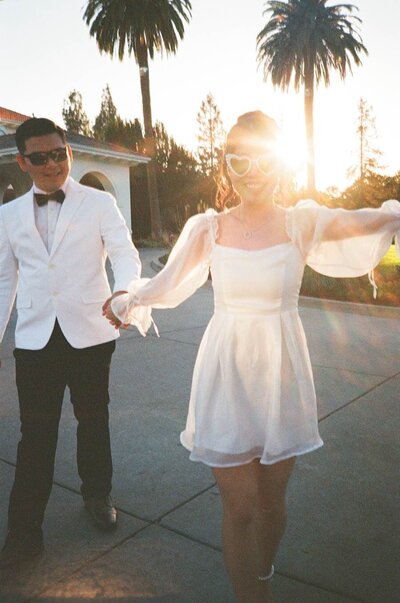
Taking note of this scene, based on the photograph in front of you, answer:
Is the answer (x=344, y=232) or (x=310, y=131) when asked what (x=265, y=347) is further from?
(x=310, y=131)

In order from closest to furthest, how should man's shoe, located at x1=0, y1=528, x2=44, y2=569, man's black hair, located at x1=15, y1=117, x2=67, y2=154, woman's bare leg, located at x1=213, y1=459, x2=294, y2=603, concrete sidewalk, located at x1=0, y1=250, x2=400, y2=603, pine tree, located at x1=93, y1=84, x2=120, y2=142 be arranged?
woman's bare leg, located at x1=213, y1=459, x2=294, y2=603 → concrete sidewalk, located at x1=0, y1=250, x2=400, y2=603 → man's shoe, located at x1=0, y1=528, x2=44, y2=569 → man's black hair, located at x1=15, y1=117, x2=67, y2=154 → pine tree, located at x1=93, y1=84, x2=120, y2=142

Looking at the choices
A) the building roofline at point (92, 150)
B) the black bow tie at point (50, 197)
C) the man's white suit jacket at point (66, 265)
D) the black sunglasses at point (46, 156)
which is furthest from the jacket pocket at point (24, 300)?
the building roofline at point (92, 150)

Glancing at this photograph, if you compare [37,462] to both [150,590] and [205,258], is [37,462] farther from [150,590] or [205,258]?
[205,258]

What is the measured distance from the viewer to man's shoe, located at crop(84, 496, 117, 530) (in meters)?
2.96

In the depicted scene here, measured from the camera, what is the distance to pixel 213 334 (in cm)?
226

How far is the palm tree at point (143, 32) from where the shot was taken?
2595 cm

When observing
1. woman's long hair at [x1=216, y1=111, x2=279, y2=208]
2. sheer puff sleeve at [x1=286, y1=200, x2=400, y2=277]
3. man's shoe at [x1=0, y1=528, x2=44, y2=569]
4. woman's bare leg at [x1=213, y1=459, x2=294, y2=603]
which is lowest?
man's shoe at [x1=0, y1=528, x2=44, y2=569]

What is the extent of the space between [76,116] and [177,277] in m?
57.3

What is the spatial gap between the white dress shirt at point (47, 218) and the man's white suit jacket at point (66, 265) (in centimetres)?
4

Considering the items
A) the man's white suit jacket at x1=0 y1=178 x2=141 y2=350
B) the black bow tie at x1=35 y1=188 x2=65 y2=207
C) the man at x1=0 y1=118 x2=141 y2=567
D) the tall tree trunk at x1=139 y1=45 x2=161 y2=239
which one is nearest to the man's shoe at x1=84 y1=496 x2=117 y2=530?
the man at x1=0 y1=118 x2=141 y2=567

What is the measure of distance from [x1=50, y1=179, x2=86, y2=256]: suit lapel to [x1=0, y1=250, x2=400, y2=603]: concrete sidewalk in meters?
1.60

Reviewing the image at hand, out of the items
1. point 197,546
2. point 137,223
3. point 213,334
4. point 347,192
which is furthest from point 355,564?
point 347,192

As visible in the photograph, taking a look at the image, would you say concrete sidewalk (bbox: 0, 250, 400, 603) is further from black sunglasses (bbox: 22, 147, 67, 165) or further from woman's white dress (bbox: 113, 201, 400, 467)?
black sunglasses (bbox: 22, 147, 67, 165)

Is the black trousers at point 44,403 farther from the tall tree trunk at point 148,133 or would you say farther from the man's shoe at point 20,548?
the tall tree trunk at point 148,133
